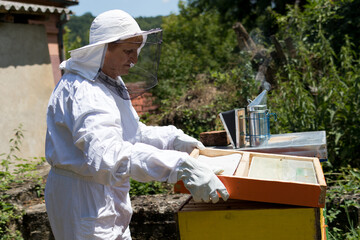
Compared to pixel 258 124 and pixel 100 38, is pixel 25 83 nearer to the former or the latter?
pixel 258 124

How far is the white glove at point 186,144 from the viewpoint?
2.41 metres

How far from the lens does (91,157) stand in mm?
1848

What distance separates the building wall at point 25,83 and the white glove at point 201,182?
17.6 feet

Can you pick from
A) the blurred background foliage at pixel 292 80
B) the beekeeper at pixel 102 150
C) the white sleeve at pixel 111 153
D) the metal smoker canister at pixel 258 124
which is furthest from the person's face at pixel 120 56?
the metal smoker canister at pixel 258 124

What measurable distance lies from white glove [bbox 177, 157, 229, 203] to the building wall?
17.6ft

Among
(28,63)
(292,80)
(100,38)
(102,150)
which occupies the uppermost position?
(28,63)

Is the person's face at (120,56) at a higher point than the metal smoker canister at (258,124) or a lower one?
higher

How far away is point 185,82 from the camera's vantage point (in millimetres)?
8203

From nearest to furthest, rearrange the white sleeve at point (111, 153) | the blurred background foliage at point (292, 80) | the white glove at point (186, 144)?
the white sleeve at point (111, 153) → the white glove at point (186, 144) → the blurred background foliage at point (292, 80)

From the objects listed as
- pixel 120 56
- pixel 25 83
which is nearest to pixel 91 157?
pixel 120 56

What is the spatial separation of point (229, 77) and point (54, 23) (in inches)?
138

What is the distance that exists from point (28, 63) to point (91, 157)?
5951mm

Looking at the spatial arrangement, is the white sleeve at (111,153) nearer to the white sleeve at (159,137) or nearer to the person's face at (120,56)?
the person's face at (120,56)

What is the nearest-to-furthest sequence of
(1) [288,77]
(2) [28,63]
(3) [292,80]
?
1. (3) [292,80]
2. (1) [288,77]
3. (2) [28,63]
